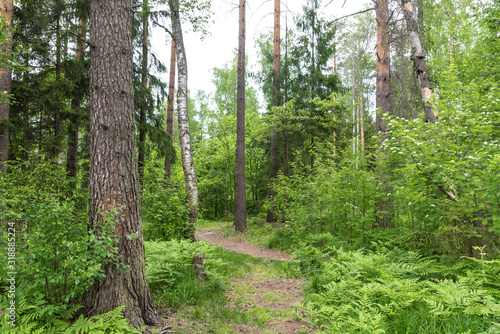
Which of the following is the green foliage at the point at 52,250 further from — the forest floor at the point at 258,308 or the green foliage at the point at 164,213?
the green foliage at the point at 164,213

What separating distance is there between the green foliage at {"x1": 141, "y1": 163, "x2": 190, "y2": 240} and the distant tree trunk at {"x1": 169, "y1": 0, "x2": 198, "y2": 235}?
10.2 inches

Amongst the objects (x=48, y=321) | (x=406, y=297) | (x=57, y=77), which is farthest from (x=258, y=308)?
(x=57, y=77)

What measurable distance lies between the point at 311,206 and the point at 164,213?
4.99 metres

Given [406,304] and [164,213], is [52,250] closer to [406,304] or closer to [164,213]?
[164,213]

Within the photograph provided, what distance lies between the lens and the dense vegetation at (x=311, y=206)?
287cm

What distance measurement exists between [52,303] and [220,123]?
16011 millimetres

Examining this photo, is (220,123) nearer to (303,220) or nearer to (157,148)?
(157,148)

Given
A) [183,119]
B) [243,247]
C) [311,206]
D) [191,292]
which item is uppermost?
[183,119]

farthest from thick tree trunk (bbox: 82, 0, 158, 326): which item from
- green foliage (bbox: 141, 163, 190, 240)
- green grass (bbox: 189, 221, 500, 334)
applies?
green foliage (bbox: 141, 163, 190, 240)

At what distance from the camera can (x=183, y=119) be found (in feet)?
20.9

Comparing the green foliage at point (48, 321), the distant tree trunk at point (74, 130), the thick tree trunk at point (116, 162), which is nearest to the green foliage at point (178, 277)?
the thick tree trunk at point (116, 162)

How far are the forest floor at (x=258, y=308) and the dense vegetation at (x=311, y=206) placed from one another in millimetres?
136

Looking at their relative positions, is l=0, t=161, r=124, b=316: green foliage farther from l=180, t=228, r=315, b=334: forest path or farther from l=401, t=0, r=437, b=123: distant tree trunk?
l=401, t=0, r=437, b=123: distant tree trunk

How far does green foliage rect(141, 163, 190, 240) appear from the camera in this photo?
20.4 feet
